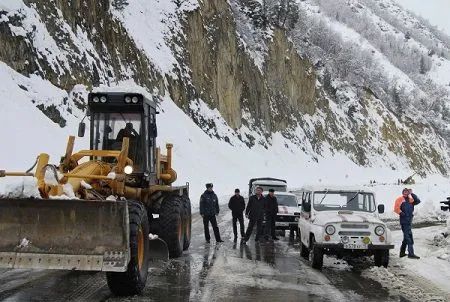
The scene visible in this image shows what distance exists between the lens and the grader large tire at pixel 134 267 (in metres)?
8.59

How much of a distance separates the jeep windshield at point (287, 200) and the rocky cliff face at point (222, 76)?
14.4 m

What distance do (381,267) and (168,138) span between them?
98.9 ft

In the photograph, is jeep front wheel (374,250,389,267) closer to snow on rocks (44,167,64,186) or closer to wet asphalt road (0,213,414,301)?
wet asphalt road (0,213,414,301)

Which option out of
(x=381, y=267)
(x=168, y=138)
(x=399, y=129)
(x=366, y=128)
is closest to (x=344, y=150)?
(x=366, y=128)

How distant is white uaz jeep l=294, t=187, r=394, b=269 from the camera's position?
40.3 ft

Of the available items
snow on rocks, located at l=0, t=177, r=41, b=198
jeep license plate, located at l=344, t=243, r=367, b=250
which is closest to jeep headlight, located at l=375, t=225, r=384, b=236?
jeep license plate, located at l=344, t=243, r=367, b=250

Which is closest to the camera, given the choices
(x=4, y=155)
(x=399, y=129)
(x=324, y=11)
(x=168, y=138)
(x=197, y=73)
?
(x=4, y=155)

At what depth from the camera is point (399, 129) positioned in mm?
93812

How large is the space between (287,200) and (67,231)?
1355cm

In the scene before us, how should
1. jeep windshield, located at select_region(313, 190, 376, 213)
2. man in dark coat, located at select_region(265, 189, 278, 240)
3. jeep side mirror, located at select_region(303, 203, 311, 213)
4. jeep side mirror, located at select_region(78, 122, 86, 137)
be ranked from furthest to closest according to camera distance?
man in dark coat, located at select_region(265, 189, 278, 240)
jeep side mirror, located at select_region(303, 203, 311, 213)
jeep windshield, located at select_region(313, 190, 376, 213)
jeep side mirror, located at select_region(78, 122, 86, 137)

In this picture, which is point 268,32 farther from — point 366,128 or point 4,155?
point 4,155

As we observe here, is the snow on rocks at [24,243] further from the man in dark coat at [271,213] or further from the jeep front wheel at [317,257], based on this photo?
the man in dark coat at [271,213]

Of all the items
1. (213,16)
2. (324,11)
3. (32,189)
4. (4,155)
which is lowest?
(32,189)

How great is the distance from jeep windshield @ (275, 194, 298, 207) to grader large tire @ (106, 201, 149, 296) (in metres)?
12.0
